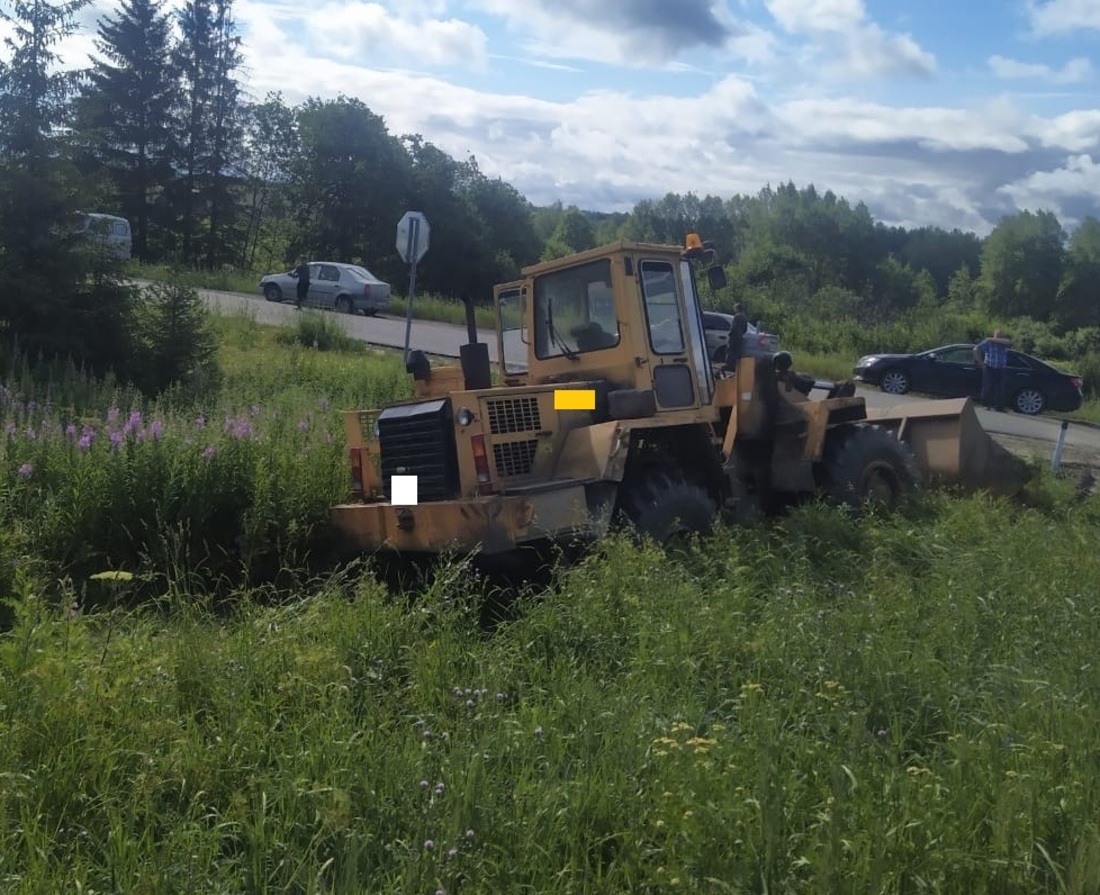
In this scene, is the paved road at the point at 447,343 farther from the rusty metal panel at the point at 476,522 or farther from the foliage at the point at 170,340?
the rusty metal panel at the point at 476,522

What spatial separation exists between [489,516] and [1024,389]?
2111 centimetres

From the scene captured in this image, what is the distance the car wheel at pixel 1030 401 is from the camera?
24719 mm

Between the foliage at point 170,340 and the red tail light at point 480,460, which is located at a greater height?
the foliage at point 170,340

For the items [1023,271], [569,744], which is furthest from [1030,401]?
[1023,271]

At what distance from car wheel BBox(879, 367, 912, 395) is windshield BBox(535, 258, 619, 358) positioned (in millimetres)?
18763

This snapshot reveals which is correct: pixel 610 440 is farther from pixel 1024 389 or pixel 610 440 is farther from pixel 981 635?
pixel 1024 389

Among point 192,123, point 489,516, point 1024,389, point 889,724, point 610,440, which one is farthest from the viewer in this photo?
point 192,123

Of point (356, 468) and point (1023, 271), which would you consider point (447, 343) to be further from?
point (1023, 271)

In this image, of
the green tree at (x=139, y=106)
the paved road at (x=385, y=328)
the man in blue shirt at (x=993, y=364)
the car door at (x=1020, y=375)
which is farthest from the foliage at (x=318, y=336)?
the green tree at (x=139, y=106)

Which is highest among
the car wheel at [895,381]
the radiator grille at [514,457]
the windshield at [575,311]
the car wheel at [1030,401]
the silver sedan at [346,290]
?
the silver sedan at [346,290]

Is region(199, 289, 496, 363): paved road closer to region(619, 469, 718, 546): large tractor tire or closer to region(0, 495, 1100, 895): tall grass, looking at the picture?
region(619, 469, 718, 546): large tractor tire

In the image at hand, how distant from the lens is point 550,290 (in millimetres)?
8609

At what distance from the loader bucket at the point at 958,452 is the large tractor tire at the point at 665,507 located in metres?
3.37

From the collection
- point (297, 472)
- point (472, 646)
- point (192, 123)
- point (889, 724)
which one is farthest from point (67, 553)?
point (192, 123)
